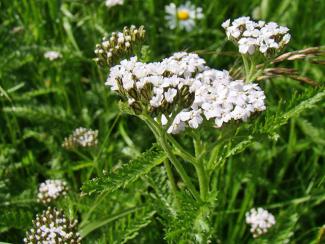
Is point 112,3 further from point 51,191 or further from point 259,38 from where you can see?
point 259,38

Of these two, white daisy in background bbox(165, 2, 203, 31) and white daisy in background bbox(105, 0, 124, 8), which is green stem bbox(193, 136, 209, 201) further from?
white daisy in background bbox(165, 2, 203, 31)

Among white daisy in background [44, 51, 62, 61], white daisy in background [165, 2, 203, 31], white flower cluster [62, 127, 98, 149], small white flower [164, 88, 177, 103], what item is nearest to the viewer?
small white flower [164, 88, 177, 103]

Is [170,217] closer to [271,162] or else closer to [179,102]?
[179,102]

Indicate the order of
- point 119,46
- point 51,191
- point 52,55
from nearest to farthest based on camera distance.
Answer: point 119,46 < point 51,191 < point 52,55

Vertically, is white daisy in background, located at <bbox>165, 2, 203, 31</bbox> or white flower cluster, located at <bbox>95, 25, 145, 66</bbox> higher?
white flower cluster, located at <bbox>95, 25, 145, 66</bbox>

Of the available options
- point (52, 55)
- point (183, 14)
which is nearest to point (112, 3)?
point (52, 55)

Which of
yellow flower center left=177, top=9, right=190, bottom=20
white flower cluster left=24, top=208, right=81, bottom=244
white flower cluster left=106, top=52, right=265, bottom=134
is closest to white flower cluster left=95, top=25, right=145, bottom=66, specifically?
white flower cluster left=106, top=52, right=265, bottom=134

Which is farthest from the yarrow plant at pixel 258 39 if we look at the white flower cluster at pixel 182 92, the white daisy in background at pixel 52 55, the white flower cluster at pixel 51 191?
the white daisy in background at pixel 52 55
